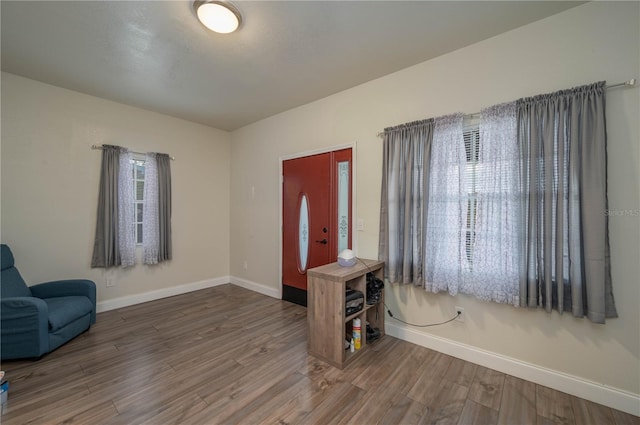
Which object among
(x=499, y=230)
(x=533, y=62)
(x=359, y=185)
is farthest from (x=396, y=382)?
(x=533, y=62)

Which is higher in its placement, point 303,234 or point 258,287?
point 303,234

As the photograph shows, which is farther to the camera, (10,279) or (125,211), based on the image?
(125,211)

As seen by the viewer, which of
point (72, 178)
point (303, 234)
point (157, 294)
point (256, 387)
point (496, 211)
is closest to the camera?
point (256, 387)

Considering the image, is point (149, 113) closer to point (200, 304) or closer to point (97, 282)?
point (97, 282)

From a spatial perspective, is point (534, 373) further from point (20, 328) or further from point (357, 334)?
point (20, 328)

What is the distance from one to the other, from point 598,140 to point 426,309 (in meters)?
1.87

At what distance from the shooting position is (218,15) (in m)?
1.85

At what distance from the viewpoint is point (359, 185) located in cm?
300

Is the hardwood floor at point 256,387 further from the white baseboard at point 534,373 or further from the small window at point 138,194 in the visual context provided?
the small window at point 138,194

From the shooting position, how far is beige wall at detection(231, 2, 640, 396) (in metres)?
1.70

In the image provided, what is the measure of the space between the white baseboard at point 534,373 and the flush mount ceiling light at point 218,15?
317 centimetres

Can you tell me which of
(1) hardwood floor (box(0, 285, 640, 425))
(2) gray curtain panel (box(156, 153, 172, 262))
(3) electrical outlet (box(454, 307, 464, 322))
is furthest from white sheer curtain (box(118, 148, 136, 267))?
(3) electrical outlet (box(454, 307, 464, 322))

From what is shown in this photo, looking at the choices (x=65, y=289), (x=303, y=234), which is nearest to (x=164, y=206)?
(x=65, y=289)

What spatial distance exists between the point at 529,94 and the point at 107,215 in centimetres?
475
